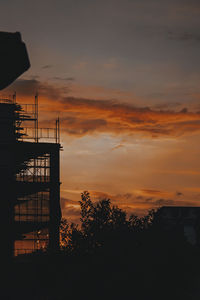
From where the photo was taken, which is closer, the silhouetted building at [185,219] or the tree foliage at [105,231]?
the tree foliage at [105,231]

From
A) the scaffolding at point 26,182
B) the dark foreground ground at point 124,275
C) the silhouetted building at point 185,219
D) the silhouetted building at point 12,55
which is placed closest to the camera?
the silhouetted building at point 12,55

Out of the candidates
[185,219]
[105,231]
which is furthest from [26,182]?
[185,219]

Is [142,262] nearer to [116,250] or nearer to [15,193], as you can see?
[116,250]

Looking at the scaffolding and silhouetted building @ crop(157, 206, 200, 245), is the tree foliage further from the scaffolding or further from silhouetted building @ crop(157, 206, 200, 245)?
silhouetted building @ crop(157, 206, 200, 245)

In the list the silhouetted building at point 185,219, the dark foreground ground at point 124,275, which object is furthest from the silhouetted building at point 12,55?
the silhouetted building at point 185,219

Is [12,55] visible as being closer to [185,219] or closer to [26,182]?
[26,182]

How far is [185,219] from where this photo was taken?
7706 centimetres

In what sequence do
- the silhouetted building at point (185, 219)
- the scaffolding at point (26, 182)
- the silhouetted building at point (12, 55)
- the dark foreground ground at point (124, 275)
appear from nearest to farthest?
the silhouetted building at point (12, 55), the dark foreground ground at point (124, 275), the scaffolding at point (26, 182), the silhouetted building at point (185, 219)

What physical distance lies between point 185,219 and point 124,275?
175 ft

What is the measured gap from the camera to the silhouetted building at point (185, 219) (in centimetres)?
7331

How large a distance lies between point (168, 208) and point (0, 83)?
215 ft

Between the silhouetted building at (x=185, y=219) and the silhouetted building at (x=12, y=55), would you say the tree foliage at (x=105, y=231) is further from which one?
the silhouetted building at (x=185, y=219)

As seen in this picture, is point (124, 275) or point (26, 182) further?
point (26, 182)

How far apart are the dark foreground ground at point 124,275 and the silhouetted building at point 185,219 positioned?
4356cm
